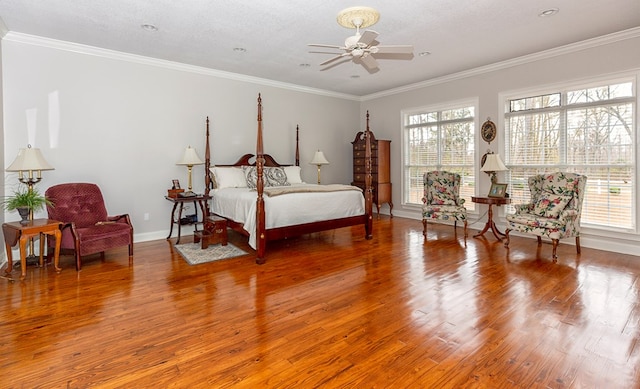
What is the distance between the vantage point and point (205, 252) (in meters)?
4.62

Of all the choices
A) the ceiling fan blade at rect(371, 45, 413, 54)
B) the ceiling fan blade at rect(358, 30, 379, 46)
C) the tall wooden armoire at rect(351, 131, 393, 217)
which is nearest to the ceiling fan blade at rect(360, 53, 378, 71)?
the ceiling fan blade at rect(371, 45, 413, 54)

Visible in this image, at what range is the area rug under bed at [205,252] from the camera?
4.31m

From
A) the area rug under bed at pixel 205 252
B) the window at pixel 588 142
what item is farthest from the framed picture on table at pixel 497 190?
the area rug under bed at pixel 205 252

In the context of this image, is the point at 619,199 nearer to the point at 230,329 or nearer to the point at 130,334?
the point at 230,329

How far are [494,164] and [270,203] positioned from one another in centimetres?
362

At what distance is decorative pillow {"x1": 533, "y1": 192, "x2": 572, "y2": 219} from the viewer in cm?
447

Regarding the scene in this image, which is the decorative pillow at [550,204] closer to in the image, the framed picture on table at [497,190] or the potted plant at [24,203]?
the framed picture on table at [497,190]

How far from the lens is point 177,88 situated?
18.3 feet

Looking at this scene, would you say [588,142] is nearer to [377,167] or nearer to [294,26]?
[377,167]

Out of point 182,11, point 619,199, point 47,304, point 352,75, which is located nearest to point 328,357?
point 47,304

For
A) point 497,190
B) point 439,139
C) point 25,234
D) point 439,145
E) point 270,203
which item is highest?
point 439,139

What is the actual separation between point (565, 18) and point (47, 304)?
6.05 meters

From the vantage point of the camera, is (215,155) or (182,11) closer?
(182,11)

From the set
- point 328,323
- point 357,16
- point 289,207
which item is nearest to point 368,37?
point 357,16
